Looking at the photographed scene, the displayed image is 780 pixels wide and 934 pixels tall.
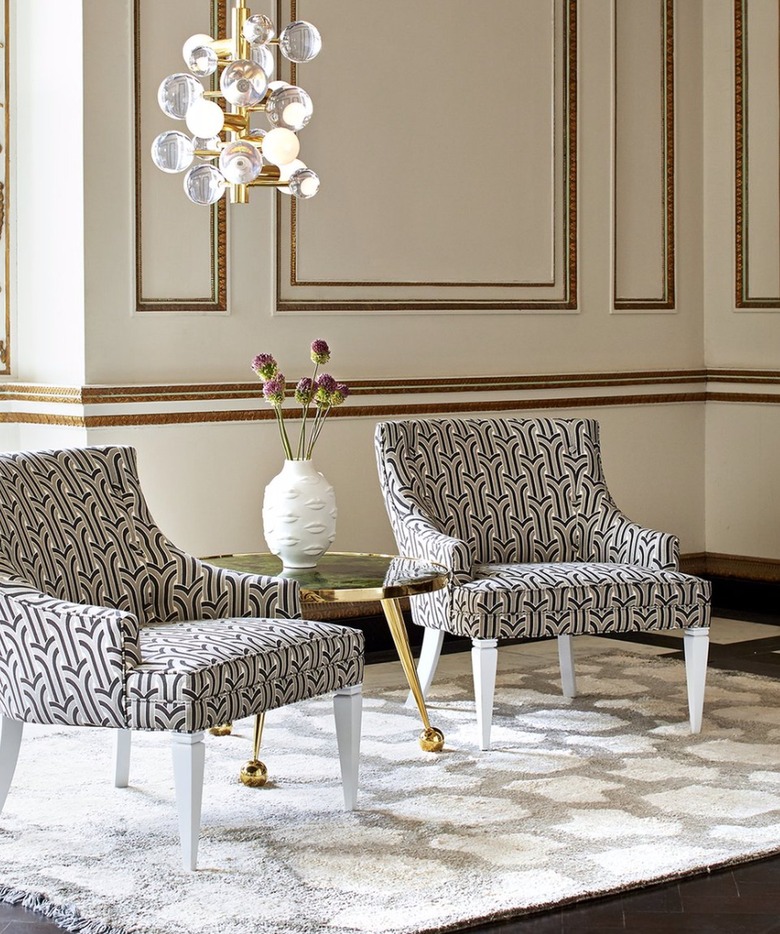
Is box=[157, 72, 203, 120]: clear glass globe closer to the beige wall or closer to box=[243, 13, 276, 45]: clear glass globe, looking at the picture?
box=[243, 13, 276, 45]: clear glass globe

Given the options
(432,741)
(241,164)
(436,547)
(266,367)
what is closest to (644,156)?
(436,547)

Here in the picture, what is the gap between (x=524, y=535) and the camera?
14.8ft

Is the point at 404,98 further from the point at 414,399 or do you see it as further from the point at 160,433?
the point at 160,433

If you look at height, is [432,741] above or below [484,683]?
below

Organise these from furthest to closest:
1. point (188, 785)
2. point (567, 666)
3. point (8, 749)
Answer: point (567, 666), point (8, 749), point (188, 785)

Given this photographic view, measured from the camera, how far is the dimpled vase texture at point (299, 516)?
12.6ft

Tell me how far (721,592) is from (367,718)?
2398 millimetres

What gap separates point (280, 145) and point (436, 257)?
68.0 inches

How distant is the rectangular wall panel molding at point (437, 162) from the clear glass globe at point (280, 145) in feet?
4.17

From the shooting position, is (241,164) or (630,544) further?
(630,544)

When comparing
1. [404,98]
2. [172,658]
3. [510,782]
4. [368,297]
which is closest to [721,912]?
[510,782]

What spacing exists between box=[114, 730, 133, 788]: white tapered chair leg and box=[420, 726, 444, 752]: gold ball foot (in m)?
0.75

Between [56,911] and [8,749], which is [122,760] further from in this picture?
[56,911]

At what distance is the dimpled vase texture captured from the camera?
12.6 ft
